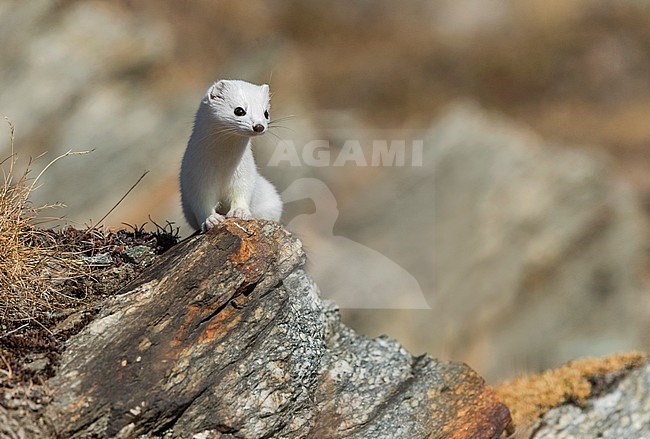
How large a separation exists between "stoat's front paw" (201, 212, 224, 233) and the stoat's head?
80 centimetres

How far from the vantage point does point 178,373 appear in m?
6.05

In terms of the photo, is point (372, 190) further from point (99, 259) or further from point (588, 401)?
point (99, 259)

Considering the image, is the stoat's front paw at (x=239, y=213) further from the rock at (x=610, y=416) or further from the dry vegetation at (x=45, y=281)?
the rock at (x=610, y=416)

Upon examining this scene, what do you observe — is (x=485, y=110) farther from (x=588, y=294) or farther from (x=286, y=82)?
(x=588, y=294)

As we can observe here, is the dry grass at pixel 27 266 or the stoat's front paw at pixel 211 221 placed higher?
the stoat's front paw at pixel 211 221

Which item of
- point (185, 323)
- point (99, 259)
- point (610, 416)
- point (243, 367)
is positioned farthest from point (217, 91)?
point (610, 416)

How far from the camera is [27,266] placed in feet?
21.1

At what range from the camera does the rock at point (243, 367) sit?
5797 millimetres

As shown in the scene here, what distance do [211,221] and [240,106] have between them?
109 centimetres

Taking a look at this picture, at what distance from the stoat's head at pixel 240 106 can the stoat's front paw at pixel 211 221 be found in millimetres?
801

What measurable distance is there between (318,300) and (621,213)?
14.7m

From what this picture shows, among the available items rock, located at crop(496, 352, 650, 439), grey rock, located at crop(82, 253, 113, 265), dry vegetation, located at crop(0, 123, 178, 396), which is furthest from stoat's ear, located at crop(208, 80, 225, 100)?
rock, located at crop(496, 352, 650, 439)

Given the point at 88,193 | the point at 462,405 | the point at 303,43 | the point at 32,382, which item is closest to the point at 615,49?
the point at 303,43

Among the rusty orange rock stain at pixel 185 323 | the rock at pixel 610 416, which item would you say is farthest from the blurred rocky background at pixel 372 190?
the rusty orange rock stain at pixel 185 323
